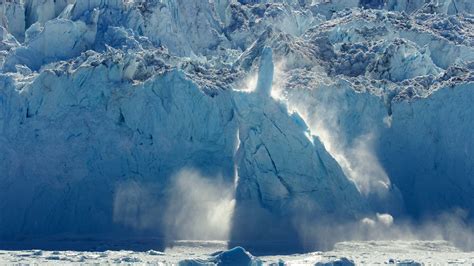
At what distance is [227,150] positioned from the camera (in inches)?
1056

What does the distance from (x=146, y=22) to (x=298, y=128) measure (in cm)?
797

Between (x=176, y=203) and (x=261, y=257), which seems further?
(x=176, y=203)

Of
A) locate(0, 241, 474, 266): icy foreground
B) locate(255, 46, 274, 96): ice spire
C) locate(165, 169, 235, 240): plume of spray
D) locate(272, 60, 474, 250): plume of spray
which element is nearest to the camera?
locate(0, 241, 474, 266): icy foreground

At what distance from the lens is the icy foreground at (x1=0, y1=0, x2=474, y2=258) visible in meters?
26.0

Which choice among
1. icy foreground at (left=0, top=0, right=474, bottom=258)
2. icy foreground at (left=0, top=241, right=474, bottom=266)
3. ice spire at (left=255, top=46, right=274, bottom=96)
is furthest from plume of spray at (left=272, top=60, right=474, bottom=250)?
icy foreground at (left=0, top=241, right=474, bottom=266)

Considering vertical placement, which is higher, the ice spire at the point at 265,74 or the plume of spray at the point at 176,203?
the ice spire at the point at 265,74

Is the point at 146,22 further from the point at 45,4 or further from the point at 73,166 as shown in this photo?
the point at 73,166

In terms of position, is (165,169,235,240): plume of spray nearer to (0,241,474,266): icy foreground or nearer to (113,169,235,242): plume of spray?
(113,169,235,242): plume of spray

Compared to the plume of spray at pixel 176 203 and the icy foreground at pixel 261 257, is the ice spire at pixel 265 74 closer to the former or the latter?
the plume of spray at pixel 176 203

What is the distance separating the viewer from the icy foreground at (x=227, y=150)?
85.3ft

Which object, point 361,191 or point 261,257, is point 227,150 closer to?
point 361,191

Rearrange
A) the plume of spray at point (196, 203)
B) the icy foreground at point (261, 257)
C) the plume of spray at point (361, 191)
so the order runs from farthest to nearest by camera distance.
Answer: the plume of spray at point (196, 203) < the plume of spray at point (361, 191) < the icy foreground at point (261, 257)

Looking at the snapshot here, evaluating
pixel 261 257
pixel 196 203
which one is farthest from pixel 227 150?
pixel 261 257

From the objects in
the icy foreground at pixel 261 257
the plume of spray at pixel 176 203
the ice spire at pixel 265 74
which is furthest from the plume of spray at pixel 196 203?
the ice spire at pixel 265 74
